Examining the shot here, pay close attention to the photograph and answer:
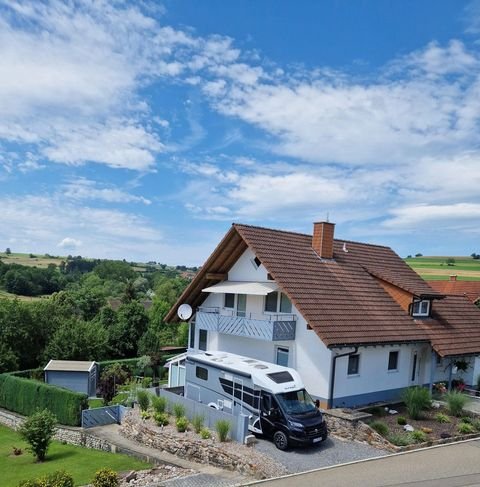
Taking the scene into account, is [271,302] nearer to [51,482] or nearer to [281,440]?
[281,440]

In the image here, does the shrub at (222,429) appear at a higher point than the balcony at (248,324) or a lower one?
lower

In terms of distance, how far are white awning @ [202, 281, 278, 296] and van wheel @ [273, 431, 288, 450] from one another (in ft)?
24.7

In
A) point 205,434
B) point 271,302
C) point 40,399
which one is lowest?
point 40,399

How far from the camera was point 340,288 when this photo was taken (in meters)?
25.6

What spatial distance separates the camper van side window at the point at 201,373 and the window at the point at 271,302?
5316 millimetres

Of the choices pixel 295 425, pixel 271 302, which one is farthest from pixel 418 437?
pixel 271 302

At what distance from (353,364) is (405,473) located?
7.96 m

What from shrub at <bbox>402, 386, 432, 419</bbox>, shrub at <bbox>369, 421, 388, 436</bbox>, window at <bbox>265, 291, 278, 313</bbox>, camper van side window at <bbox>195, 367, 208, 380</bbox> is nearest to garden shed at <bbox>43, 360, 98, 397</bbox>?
camper van side window at <bbox>195, 367, 208, 380</bbox>

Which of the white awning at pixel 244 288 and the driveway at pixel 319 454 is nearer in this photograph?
the driveway at pixel 319 454

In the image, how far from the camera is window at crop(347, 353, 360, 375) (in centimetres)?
2281

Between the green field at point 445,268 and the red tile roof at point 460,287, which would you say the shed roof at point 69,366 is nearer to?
the red tile roof at point 460,287

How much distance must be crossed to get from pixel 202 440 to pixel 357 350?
8.23 metres

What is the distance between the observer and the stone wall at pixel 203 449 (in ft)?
52.2

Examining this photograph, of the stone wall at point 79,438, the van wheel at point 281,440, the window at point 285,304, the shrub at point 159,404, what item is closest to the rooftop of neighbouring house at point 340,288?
the window at point 285,304
